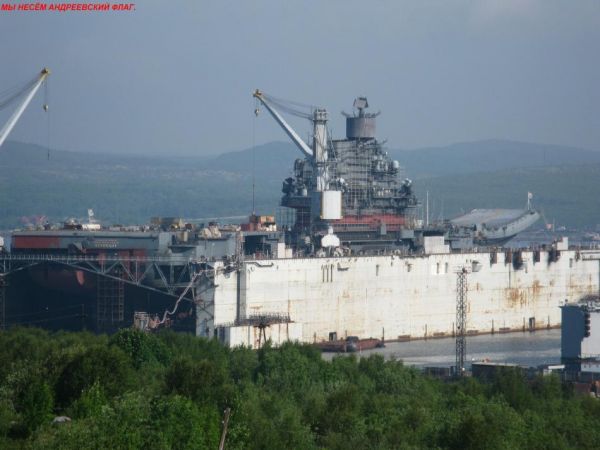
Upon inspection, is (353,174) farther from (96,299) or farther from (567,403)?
(567,403)

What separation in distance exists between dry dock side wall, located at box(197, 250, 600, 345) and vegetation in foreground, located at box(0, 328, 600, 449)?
17.0 meters

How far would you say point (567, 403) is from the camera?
58344 mm

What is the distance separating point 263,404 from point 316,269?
124 ft

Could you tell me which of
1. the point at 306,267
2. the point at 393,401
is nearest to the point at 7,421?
the point at 393,401

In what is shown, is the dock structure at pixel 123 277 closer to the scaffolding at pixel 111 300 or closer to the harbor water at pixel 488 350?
the scaffolding at pixel 111 300

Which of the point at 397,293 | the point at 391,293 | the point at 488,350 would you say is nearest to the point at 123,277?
the point at 391,293

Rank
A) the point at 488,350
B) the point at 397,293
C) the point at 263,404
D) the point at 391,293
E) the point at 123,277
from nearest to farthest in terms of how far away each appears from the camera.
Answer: the point at 263,404, the point at 123,277, the point at 488,350, the point at 391,293, the point at 397,293

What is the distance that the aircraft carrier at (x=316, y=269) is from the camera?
283ft

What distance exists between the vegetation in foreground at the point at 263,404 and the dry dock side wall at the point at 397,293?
55.9ft

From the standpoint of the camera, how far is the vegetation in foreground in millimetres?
44969

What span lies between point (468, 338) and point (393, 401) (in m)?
42.6

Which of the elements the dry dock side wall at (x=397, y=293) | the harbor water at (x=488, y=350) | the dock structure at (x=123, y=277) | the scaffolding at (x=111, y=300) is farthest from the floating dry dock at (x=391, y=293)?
the scaffolding at (x=111, y=300)

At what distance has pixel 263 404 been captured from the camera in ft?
177

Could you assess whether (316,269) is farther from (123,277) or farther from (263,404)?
(263,404)
